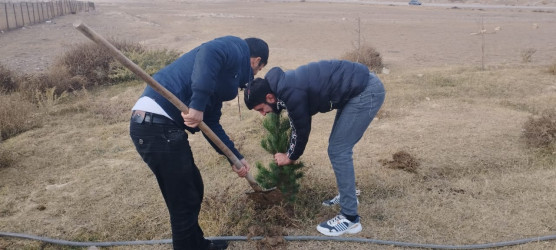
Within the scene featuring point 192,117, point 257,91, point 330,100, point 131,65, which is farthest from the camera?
point 330,100

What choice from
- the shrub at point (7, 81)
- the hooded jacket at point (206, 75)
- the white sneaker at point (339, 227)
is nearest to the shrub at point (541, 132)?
the white sneaker at point (339, 227)

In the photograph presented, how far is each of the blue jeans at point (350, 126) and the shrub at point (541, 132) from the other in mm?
2895

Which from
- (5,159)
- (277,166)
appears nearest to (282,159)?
(277,166)

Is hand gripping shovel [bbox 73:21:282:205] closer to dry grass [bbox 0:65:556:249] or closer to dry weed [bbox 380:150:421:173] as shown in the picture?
dry grass [bbox 0:65:556:249]

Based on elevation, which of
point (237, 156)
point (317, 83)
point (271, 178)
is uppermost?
point (317, 83)

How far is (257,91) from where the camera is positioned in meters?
2.79

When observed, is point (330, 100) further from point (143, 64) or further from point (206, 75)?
point (143, 64)

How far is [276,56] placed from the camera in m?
12.7

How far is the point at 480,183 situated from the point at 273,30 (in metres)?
17.1

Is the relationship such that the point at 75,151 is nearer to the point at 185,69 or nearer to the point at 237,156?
the point at 237,156

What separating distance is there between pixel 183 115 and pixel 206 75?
0.86 feet

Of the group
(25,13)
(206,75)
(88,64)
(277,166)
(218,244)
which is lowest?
(218,244)

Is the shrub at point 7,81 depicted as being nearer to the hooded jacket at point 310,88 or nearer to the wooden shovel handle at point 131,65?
the wooden shovel handle at point 131,65

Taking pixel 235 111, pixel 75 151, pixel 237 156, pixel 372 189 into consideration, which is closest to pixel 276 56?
pixel 235 111
